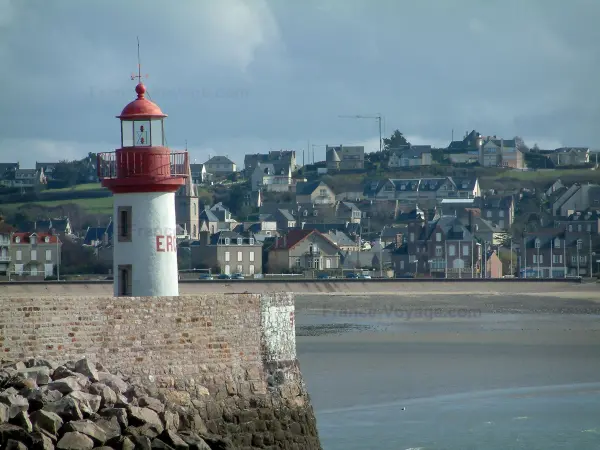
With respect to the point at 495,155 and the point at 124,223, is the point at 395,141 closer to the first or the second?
the point at 495,155

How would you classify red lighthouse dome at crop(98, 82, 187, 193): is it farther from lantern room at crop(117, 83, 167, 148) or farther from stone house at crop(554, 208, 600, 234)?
stone house at crop(554, 208, 600, 234)

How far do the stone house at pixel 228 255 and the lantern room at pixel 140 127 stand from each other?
64.6 meters

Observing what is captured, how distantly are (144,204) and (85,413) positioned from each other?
459cm

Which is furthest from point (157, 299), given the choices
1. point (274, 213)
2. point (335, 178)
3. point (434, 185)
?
point (335, 178)

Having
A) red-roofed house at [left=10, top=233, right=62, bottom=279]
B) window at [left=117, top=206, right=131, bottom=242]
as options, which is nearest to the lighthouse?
window at [left=117, top=206, right=131, bottom=242]

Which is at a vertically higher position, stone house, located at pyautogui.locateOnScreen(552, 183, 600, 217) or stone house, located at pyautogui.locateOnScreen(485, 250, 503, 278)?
stone house, located at pyautogui.locateOnScreen(552, 183, 600, 217)

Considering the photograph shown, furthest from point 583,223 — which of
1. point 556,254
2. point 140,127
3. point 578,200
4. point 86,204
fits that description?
point 140,127

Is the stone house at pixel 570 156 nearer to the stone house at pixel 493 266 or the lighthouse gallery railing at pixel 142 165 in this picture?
the stone house at pixel 493 266

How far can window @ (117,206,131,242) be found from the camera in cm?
1568

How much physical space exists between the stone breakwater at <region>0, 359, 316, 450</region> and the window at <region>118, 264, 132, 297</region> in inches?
116

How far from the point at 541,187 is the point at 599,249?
3803 centimetres

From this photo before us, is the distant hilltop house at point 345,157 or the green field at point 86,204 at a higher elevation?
the distant hilltop house at point 345,157

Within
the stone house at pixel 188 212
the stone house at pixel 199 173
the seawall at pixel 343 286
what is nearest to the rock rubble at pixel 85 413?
the seawall at pixel 343 286

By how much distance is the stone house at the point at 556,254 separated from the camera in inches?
3243
